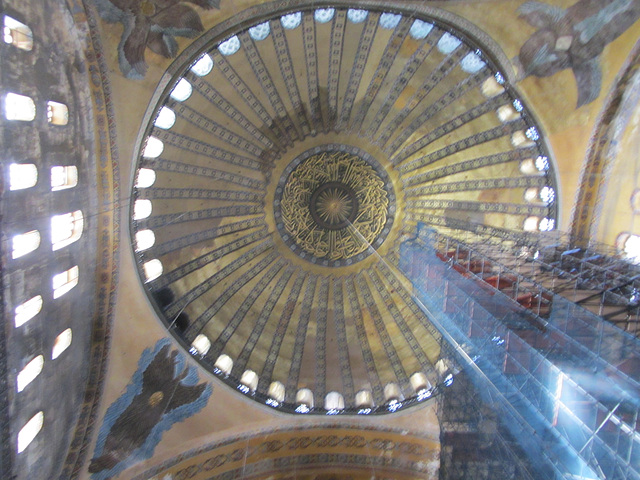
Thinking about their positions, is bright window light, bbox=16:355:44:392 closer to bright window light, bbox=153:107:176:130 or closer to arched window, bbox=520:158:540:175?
bright window light, bbox=153:107:176:130

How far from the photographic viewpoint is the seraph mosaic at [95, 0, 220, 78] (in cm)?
921

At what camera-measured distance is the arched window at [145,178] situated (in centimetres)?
1116

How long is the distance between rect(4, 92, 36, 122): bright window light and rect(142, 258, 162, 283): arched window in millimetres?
4377

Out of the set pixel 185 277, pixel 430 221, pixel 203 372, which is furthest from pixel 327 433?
pixel 430 221

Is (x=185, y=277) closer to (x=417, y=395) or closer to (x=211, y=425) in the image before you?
(x=211, y=425)

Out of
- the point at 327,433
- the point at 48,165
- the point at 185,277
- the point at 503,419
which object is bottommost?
the point at 327,433

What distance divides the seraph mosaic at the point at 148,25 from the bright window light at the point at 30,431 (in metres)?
6.41

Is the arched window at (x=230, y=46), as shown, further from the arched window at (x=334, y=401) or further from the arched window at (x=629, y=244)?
the arched window at (x=629, y=244)

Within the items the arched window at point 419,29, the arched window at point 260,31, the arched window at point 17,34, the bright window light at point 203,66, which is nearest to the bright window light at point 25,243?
the arched window at point 17,34

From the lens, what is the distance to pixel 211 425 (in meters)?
11.9

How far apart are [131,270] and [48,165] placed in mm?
3194

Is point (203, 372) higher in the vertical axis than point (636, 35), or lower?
lower

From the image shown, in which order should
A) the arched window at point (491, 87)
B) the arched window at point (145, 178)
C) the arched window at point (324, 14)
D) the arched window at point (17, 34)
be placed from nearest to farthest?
the arched window at point (17, 34)
the arched window at point (324, 14)
the arched window at point (491, 87)
the arched window at point (145, 178)

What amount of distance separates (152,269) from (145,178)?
2076 millimetres
